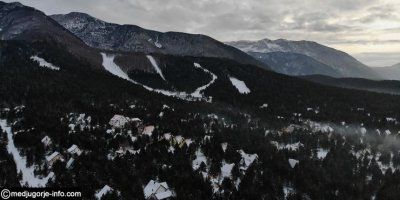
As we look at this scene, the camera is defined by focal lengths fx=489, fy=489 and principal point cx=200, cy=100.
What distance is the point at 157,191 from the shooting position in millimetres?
110125

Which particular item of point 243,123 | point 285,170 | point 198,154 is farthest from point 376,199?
point 243,123

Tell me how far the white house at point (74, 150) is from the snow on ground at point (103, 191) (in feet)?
77.0

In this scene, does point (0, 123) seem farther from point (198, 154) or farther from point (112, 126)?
point (198, 154)

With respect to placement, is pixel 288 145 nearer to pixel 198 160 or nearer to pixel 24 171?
pixel 198 160

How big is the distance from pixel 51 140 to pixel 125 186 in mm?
35286

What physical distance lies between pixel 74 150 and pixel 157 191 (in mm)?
31442

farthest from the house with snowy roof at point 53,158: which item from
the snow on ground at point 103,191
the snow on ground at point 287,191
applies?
the snow on ground at point 287,191

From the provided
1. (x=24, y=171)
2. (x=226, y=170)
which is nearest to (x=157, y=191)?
(x=226, y=170)

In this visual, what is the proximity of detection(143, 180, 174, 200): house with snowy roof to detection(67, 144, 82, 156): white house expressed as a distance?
1045 inches

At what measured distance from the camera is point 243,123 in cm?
19062

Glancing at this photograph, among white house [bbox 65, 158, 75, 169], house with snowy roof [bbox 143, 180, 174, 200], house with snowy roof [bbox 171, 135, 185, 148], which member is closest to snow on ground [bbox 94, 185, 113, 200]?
house with snowy roof [bbox 143, 180, 174, 200]

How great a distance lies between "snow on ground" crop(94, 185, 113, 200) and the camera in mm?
105287

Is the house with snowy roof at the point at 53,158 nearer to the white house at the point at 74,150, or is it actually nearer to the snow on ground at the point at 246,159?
the white house at the point at 74,150

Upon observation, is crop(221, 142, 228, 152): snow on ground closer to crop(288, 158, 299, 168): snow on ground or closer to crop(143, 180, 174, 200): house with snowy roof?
crop(288, 158, 299, 168): snow on ground
